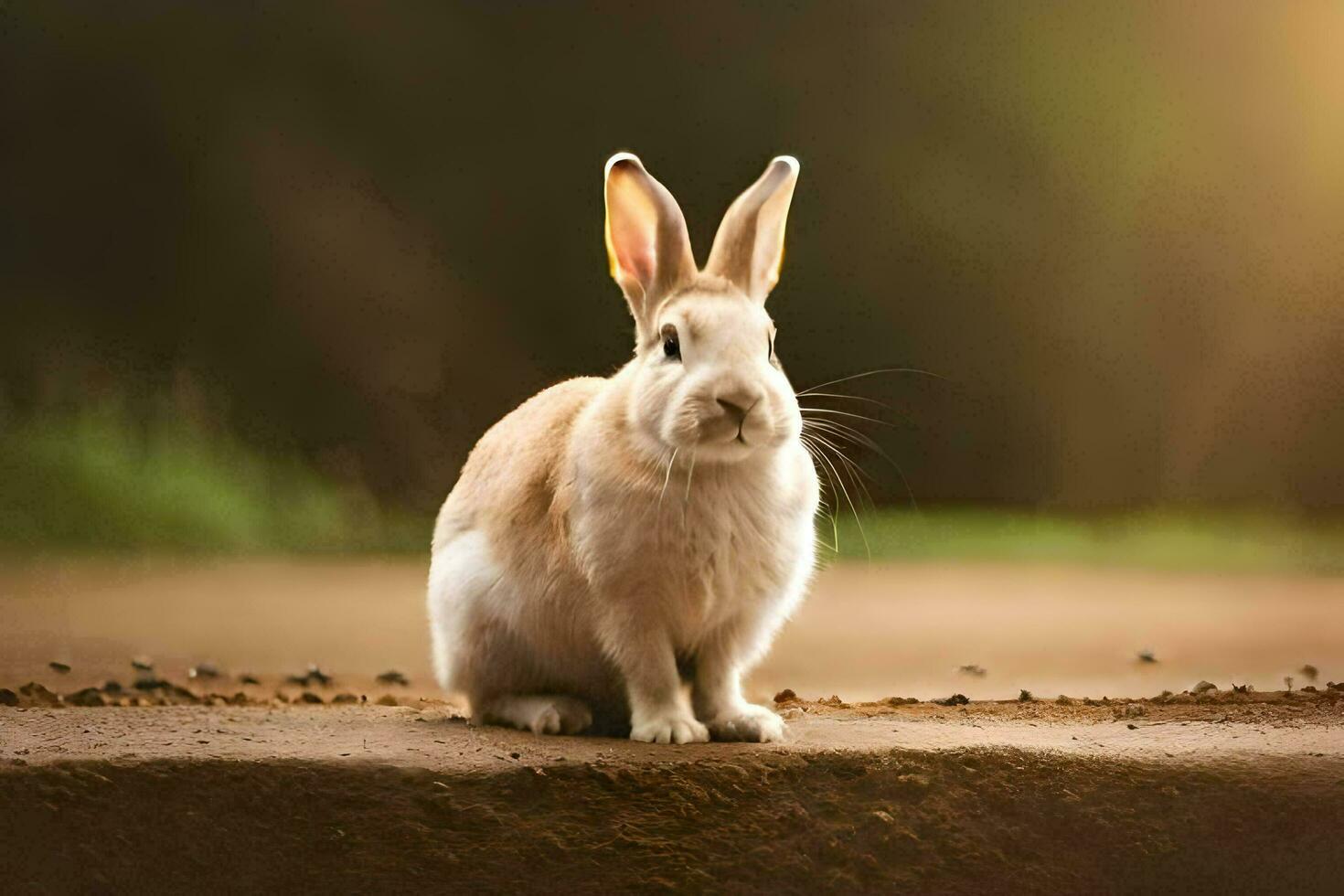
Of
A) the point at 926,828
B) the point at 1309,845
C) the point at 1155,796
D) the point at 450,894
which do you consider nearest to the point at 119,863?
the point at 450,894

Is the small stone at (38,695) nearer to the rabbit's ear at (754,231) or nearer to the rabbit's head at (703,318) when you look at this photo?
the rabbit's head at (703,318)

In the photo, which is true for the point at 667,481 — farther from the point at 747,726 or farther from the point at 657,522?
the point at 747,726

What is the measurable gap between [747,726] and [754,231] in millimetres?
1104

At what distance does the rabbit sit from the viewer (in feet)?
11.1

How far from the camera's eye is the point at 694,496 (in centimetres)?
346

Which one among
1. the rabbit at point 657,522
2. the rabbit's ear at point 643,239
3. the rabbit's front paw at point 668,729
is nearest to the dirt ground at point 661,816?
the rabbit's front paw at point 668,729

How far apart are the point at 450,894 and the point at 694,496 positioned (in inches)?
38.2

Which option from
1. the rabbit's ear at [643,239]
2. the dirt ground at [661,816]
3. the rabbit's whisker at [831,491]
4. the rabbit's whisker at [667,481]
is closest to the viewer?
the dirt ground at [661,816]

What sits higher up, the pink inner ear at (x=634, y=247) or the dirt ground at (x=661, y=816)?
the pink inner ear at (x=634, y=247)

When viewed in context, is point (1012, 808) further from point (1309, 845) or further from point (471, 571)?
point (471, 571)

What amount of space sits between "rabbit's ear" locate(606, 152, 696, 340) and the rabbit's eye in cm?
11

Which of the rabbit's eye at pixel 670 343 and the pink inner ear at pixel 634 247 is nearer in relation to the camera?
the rabbit's eye at pixel 670 343

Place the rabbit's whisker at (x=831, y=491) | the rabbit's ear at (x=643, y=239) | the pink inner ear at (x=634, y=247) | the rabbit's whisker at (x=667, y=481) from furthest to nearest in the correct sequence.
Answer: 1. the rabbit's whisker at (x=831, y=491)
2. the pink inner ear at (x=634, y=247)
3. the rabbit's ear at (x=643, y=239)
4. the rabbit's whisker at (x=667, y=481)

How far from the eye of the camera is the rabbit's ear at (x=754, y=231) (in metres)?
3.50
